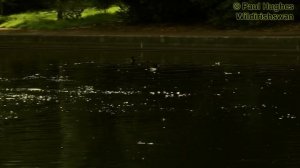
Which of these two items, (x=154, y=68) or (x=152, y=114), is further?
(x=154, y=68)

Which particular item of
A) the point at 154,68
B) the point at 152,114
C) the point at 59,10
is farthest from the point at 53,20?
the point at 152,114

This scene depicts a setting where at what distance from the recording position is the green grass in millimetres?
41156

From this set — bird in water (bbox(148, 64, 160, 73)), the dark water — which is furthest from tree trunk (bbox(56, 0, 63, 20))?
A: bird in water (bbox(148, 64, 160, 73))

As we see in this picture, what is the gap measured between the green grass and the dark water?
14.2 meters

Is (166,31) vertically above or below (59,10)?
below

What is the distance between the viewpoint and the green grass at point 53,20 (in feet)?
135

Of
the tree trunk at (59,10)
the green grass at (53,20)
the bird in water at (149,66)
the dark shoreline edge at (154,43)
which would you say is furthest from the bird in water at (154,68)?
the tree trunk at (59,10)

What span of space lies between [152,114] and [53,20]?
2882cm

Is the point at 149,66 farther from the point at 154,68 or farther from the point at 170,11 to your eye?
the point at 170,11

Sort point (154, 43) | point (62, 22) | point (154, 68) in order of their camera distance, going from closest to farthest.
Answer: point (154, 68)
point (154, 43)
point (62, 22)

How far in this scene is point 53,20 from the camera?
43.2 metres

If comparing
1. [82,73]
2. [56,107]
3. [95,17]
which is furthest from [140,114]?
[95,17]

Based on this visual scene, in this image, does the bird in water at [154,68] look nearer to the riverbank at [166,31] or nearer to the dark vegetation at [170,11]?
the riverbank at [166,31]

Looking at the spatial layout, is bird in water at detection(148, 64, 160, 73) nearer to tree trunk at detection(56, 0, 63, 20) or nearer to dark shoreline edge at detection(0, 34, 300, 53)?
dark shoreline edge at detection(0, 34, 300, 53)
